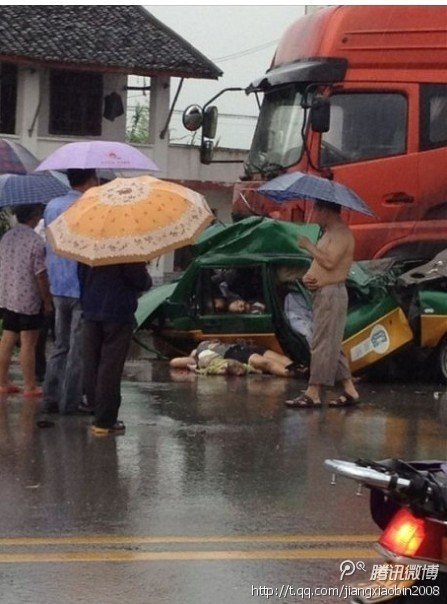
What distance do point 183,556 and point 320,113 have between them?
822cm

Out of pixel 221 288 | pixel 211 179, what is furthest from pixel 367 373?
pixel 211 179

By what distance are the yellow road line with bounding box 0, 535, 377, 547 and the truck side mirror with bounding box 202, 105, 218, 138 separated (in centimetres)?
976

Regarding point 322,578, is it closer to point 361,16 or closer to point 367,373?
point 367,373

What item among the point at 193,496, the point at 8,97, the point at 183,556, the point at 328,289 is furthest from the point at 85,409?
the point at 8,97

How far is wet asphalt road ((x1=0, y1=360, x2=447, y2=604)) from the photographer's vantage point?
19.3 feet

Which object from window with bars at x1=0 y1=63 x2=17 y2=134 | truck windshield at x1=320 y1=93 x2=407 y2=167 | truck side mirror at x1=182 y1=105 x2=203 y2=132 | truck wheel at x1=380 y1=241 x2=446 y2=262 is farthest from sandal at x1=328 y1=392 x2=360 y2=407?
window with bars at x1=0 y1=63 x2=17 y2=134

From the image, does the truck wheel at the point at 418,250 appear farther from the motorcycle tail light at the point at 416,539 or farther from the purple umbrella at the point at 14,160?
the motorcycle tail light at the point at 416,539

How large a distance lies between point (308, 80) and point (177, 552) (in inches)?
341

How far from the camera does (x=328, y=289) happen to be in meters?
10.5

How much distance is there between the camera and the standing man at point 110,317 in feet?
29.4

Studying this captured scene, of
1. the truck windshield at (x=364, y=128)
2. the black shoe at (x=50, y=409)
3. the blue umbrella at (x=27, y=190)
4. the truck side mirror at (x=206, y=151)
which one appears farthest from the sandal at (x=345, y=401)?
the truck side mirror at (x=206, y=151)

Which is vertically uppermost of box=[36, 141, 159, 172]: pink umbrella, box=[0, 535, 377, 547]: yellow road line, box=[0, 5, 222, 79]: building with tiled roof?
box=[0, 5, 222, 79]: building with tiled roof

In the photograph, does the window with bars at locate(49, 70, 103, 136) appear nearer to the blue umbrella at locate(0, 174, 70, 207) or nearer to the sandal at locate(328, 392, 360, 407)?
the blue umbrella at locate(0, 174, 70, 207)

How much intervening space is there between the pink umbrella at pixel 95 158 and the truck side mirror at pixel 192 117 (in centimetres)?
526
